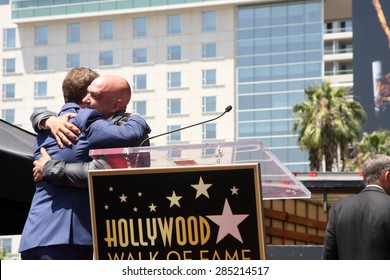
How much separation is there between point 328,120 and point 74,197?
167 ft

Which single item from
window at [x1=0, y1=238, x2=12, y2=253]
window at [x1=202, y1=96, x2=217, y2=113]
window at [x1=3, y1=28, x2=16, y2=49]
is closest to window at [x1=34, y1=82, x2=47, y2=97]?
window at [x1=3, y1=28, x2=16, y2=49]

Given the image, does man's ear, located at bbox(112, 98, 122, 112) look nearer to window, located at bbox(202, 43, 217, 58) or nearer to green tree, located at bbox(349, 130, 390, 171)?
green tree, located at bbox(349, 130, 390, 171)

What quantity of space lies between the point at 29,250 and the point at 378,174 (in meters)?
1.89

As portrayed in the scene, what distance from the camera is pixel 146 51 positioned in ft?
280

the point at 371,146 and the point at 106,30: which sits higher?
the point at 106,30

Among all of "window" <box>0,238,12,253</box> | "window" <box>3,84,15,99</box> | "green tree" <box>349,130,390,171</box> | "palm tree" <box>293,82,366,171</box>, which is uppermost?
"window" <box>3,84,15,99</box>

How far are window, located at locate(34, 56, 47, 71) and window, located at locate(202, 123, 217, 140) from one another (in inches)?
648

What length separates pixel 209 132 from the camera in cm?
8206

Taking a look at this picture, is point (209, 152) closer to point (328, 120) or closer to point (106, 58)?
point (328, 120)

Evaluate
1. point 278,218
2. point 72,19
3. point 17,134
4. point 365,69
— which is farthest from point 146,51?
point 17,134

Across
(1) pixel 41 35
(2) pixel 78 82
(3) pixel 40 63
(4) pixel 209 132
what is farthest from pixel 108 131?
(1) pixel 41 35

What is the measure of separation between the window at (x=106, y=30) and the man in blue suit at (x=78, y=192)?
274ft

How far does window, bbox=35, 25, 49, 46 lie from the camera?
88.6 metres

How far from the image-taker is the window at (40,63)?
87625 millimetres
